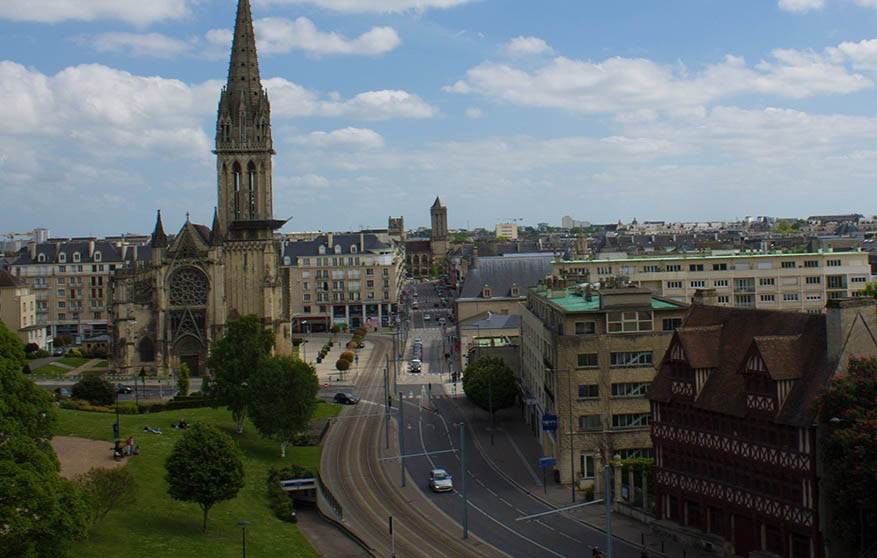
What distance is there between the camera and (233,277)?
114750 mm

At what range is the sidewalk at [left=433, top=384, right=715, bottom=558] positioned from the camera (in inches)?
1975

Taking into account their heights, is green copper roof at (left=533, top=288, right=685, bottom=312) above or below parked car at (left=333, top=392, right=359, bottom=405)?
above

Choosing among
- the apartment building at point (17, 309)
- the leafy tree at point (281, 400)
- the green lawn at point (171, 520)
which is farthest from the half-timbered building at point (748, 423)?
the apartment building at point (17, 309)

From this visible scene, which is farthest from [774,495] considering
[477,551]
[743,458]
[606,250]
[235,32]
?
[606,250]

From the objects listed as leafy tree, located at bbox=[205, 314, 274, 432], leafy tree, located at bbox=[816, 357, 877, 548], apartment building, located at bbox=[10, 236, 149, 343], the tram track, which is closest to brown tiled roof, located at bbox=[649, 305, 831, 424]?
leafy tree, located at bbox=[816, 357, 877, 548]

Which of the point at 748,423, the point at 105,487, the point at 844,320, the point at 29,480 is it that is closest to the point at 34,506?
the point at 29,480

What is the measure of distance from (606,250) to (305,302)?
53.5 meters

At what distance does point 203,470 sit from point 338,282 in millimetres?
118165

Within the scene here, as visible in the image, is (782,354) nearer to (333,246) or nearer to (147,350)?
(147,350)

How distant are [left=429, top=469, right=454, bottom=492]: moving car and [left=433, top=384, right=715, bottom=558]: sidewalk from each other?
477cm

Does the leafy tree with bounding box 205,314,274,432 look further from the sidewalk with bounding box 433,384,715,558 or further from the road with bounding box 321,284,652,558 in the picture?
the sidewalk with bounding box 433,384,715,558

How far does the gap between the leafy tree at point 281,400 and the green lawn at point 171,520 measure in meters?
2.53

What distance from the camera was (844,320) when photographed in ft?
137

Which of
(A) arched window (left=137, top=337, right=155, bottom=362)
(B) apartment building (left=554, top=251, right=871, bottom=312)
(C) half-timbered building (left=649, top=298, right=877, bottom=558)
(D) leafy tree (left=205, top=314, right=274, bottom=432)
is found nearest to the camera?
(C) half-timbered building (left=649, top=298, right=877, bottom=558)
